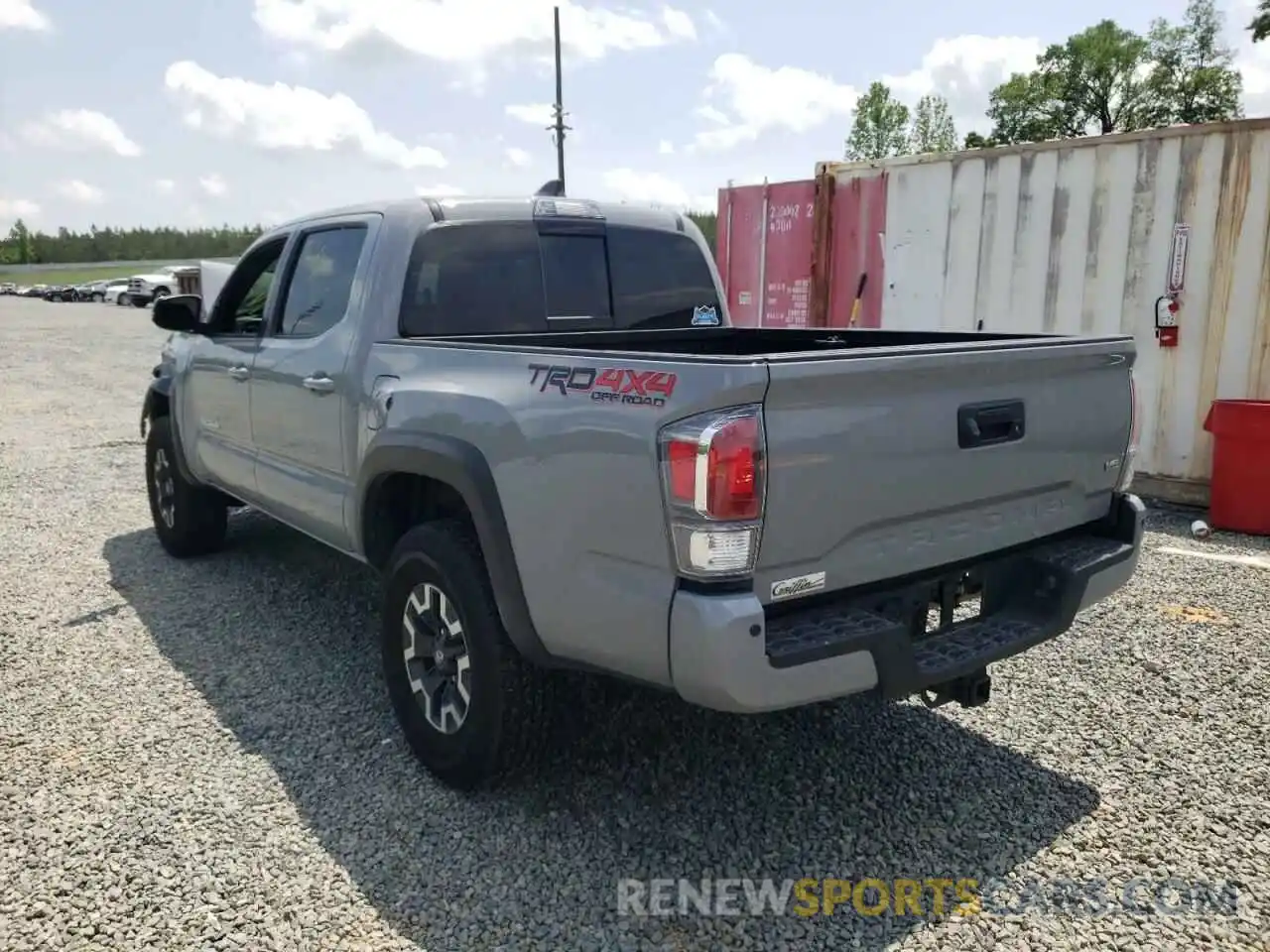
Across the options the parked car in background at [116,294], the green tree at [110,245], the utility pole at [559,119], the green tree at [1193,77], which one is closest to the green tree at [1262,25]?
the green tree at [1193,77]

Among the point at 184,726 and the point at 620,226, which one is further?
the point at 620,226

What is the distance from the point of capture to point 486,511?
2.90m

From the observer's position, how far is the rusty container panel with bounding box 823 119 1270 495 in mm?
6809

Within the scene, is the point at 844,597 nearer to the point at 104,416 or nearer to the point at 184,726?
the point at 184,726

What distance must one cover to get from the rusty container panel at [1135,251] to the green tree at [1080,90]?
46.1 meters

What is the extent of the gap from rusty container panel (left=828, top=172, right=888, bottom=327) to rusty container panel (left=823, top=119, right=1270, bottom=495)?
36 centimetres

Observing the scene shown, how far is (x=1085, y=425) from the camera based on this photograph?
10.3 feet

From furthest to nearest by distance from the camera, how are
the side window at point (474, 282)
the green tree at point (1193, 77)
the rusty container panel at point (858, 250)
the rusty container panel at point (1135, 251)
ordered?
the green tree at point (1193, 77) < the rusty container panel at point (858, 250) < the rusty container panel at point (1135, 251) < the side window at point (474, 282)

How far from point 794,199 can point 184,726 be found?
7602mm

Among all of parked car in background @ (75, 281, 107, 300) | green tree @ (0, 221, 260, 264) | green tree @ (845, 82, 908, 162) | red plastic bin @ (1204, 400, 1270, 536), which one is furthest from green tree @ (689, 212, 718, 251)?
green tree @ (0, 221, 260, 264)

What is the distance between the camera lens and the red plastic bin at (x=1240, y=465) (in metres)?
6.36

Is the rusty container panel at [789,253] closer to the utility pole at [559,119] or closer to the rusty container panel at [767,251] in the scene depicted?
the rusty container panel at [767,251]

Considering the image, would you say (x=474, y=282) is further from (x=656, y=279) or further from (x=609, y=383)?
(x=609, y=383)

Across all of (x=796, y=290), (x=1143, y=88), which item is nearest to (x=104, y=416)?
(x=796, y=290)
